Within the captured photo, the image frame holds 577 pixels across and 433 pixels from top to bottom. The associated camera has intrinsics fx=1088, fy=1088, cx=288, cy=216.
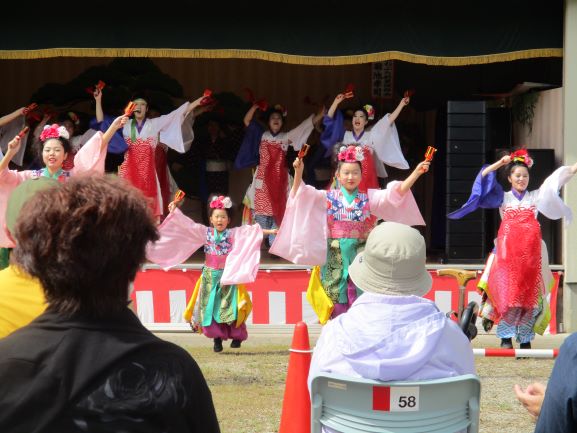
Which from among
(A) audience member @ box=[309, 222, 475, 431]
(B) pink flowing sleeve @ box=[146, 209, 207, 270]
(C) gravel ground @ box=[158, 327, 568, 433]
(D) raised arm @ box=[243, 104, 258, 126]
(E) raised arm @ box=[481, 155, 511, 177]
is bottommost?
(C) gravel ground @ box=[158, 327, 568, 433]

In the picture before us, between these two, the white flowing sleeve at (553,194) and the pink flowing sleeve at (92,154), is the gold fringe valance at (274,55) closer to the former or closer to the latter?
the pink flowing sleeve at (92,154)

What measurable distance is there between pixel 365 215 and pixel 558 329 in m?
2.22

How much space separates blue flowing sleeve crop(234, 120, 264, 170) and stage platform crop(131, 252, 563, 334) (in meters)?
1.84

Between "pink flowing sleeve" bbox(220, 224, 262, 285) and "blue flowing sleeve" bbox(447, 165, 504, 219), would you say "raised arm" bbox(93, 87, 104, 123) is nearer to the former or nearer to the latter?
"pink flowing sleeve" bbox(220, 224, 262, 285)

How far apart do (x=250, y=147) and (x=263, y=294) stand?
203 centimetres

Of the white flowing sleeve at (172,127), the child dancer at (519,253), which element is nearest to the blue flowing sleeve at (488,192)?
the child dancer at (519,253)

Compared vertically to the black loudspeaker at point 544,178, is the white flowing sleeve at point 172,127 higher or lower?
higher

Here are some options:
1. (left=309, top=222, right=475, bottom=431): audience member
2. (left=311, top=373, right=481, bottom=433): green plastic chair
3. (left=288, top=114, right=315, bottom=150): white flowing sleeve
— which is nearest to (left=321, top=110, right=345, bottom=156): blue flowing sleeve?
(left=288, top=114, right=315, bottom=150): white flowing sleeve

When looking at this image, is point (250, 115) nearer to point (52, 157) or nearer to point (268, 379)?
point (52, 157)

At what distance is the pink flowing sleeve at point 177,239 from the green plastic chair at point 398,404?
4.39 metres

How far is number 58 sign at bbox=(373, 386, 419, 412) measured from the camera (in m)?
2.60

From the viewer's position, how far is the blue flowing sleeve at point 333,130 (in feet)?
30.0

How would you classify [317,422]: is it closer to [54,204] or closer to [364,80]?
[54,204]

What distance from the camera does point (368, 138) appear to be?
9180mm
